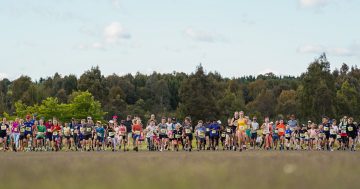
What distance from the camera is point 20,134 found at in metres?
38.9

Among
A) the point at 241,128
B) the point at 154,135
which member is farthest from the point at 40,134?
the point at 241,128

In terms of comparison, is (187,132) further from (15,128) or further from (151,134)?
(15,128)

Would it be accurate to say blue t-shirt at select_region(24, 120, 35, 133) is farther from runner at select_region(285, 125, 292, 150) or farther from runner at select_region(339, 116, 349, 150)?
runner at select_region(339, 116, 349, 150)

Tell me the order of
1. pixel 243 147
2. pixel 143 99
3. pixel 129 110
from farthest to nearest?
pixel 143 99 → pixel 129 110 → pixel 243 147

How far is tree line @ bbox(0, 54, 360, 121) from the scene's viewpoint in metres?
105

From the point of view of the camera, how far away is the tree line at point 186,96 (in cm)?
10456

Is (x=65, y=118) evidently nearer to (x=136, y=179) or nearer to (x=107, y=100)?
(x=107, y=100)

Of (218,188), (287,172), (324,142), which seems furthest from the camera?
(324,142)

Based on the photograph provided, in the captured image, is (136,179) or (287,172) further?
(287,172)

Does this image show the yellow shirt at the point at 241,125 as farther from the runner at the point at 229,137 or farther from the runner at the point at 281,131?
the runner at the point at 281,131

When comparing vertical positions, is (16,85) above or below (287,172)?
above

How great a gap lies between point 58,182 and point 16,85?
144585 mm

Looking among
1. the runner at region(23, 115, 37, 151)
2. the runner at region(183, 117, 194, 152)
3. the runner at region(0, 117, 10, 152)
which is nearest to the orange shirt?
the runner at region(183, 117, 194, 152)

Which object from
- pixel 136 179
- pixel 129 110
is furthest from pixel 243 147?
pixel 129 110
